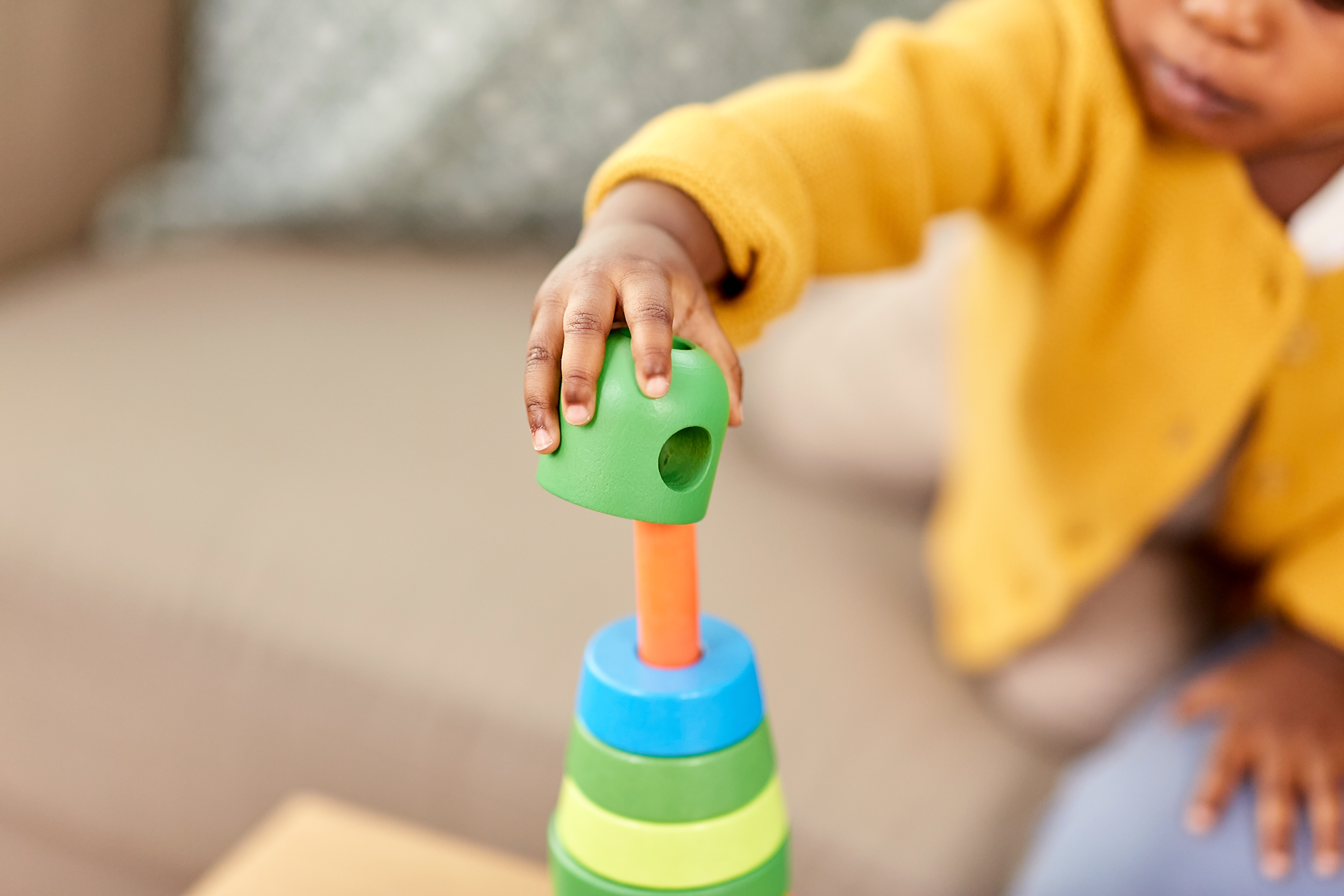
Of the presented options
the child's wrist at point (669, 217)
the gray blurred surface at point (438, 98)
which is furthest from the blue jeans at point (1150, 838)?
the gray blurred surface at point (438, 98)

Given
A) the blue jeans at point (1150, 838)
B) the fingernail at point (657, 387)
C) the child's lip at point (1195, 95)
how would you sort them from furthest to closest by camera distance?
the blue jeans at point (1150, 838) → the child's lip at point (1195, 95) → the fingernail at point (657, 387)

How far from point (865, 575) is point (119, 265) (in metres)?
0.64

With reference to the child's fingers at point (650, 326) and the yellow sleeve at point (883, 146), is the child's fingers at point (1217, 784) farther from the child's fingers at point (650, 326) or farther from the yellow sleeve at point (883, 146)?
the child's fingers at point (650, 326)

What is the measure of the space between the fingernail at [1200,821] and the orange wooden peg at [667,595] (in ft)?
1.00

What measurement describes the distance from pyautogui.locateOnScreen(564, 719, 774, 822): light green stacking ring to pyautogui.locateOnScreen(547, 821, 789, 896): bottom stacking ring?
0.02 metres

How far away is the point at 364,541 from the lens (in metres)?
0.68

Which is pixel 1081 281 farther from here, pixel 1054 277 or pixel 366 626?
A: pixel 366 626

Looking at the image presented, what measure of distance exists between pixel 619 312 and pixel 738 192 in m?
0.08

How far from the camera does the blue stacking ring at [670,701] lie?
1.03ft

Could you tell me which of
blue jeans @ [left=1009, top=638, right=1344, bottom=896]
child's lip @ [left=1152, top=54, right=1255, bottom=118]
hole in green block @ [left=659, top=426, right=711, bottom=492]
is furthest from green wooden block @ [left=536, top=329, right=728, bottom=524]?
blue jeans @ [left=1009, top=638, right=1344, bottom=896]

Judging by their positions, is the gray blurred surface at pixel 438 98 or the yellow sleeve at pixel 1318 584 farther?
the gray blurred surface at pixel 438 98

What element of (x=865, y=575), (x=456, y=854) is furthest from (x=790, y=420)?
(x=456, y=854)

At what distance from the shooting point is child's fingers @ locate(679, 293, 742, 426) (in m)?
0.30

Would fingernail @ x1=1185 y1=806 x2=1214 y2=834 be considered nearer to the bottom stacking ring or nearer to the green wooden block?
the bottom stacking ring
